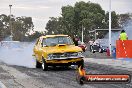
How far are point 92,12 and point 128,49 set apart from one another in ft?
223

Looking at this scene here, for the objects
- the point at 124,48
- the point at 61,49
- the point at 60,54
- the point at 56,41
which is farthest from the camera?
the point at 124,48

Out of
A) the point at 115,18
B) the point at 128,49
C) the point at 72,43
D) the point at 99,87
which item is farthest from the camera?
the point at 115,18

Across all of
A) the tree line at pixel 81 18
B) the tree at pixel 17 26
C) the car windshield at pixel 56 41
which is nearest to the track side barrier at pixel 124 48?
the car windshield at pixel 56 41

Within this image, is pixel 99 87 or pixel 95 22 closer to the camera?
pixel 99 87

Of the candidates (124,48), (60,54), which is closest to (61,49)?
(60,54)

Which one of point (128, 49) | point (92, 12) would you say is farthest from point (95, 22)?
point (128, 49)

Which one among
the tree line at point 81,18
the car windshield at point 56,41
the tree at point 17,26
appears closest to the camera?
the car windshield at point 56,41

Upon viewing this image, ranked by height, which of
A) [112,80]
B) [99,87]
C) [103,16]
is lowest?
[99,87]

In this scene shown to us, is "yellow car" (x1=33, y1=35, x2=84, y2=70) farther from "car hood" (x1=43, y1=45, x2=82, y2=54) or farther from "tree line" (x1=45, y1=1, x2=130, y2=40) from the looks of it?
"tree line" (x1=45, y1=1, x2=130, y2=40)

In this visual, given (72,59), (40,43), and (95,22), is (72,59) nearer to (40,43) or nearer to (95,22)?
(40,43)

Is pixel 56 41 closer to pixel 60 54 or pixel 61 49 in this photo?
pixel 61 49

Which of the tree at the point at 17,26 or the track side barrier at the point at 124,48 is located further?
the tree at the point at 17,26

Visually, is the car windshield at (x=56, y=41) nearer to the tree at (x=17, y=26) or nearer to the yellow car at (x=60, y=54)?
the yellow car at (x=60, y=54)

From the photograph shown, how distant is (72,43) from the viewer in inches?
788
